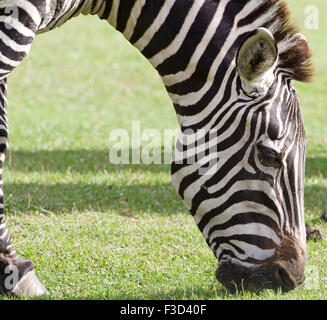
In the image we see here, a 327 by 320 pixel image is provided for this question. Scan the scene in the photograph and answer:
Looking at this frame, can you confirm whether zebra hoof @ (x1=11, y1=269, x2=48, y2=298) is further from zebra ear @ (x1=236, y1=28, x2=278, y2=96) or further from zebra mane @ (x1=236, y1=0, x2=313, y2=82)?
zebra mane @ (x1=236, y1=0, x2=313, y2=82)

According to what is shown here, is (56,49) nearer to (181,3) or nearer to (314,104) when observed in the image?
(314,104)

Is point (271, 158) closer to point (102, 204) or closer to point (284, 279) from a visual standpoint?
point (284, 279)

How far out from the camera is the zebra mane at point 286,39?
13.3 ft

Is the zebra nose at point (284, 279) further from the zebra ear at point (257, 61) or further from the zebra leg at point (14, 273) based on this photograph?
the zebra leg at point (14, 273)

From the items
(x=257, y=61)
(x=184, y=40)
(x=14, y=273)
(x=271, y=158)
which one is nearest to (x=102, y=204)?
(x=14, y=273)

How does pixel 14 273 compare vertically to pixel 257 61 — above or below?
below

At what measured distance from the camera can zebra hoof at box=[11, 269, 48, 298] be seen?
14.9 ft

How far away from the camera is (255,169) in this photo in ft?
12.9

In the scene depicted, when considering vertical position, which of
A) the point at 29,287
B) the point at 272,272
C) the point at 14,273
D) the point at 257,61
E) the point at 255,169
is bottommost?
the point at 29,287

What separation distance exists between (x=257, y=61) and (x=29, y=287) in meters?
2.30

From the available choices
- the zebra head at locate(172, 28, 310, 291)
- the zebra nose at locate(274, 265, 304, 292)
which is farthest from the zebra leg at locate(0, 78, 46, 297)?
the zebra nose at locate(274, 265, 304, 292)

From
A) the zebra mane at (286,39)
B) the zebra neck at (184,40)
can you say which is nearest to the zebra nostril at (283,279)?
the zebra neck at (184,40)
